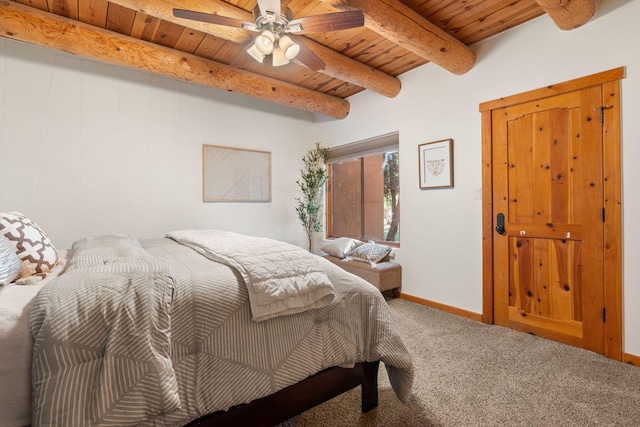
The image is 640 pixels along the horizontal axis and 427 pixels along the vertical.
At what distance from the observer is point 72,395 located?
868mm

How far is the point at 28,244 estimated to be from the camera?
155cm

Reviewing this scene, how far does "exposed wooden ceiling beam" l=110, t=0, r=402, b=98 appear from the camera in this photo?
2129 mm

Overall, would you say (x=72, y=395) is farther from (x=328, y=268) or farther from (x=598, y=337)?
(x=598, y=337)

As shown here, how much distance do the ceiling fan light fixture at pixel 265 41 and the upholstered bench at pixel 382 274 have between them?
2.31 meters

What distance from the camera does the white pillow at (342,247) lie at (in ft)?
12.4

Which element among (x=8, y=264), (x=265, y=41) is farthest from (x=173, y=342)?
(x=265, y=41)

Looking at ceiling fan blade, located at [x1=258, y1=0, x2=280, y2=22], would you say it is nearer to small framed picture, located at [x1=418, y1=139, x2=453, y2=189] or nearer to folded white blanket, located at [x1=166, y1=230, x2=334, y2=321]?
folded white blanket, located at [x1=166, y1=230, x2=334, y2=321]

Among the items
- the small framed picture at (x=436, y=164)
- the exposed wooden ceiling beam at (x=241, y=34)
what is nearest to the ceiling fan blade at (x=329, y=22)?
the exposed wooden ceiling beam at (x=241, y=34)

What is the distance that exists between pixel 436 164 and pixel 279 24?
2.00 metres

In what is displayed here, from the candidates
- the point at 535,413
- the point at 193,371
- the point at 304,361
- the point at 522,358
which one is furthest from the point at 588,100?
the point at 193,371

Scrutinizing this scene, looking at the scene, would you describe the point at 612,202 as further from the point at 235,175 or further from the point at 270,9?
the point at 235,175

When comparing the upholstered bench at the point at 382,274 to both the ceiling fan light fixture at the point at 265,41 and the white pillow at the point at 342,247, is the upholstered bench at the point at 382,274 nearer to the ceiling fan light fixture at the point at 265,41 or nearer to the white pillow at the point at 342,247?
the white pillow at the point at 342,247

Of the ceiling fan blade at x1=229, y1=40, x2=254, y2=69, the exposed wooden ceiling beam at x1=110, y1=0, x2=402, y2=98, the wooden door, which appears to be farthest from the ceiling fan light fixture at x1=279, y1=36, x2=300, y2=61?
the wooden door

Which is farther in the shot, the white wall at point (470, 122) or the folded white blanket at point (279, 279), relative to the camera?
the white wall at point (470, 122)
